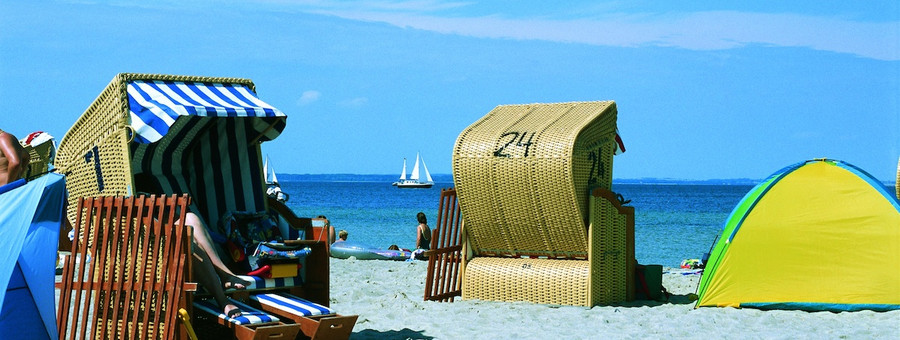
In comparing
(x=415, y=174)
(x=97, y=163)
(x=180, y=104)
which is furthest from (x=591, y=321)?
(x=415, y=174)

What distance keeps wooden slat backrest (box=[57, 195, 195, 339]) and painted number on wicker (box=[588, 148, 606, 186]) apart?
167 inches

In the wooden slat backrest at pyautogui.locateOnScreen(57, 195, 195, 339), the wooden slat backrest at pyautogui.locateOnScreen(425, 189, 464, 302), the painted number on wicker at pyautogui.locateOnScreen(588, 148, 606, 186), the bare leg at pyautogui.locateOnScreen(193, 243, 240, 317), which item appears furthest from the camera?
the wooden slat backrest at pyautogui.locateOnScreen(425, 189, 464, 302)

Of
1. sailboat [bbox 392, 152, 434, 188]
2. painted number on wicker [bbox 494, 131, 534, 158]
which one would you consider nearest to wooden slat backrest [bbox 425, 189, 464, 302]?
painted number on wicker [bbox 494, 131, 534, 158]

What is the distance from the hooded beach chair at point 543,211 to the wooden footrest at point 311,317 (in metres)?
2.91

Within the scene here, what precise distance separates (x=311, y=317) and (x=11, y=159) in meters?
2.06

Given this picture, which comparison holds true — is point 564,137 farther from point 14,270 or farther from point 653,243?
point 653,243

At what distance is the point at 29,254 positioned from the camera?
17.5 ft

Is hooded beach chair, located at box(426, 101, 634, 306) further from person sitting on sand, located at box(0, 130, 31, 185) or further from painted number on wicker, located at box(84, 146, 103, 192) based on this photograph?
person sitting on sand, located at box(0, 130, 31, 185)

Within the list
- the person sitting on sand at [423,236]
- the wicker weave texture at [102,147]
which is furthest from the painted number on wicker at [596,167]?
the person sitting on sand at [423,236]

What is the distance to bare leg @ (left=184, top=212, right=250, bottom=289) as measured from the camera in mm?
6902

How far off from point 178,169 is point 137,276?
163 centimetres

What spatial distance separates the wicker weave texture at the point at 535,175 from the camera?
919 cm

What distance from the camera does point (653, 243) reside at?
99.8ft

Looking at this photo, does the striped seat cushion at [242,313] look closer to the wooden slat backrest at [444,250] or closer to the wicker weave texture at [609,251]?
the wooden slat backrest at [444,250]
